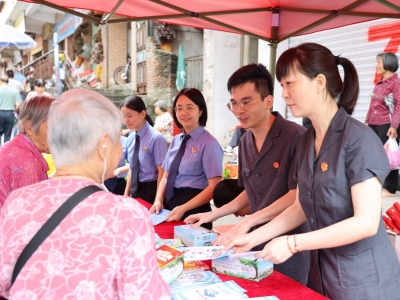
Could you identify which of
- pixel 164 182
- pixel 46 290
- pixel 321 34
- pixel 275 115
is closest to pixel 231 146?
pixel 321 34

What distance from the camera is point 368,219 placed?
1371 mm

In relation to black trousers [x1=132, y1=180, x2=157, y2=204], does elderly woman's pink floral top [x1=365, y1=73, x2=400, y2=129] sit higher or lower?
higher

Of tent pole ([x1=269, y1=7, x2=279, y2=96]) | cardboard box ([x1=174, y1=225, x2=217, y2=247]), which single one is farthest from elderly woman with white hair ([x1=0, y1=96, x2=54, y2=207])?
tent pole ([x1=269, y1=7, x2=279, y2=96])

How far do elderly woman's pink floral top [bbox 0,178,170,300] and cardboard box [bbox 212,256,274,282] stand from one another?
0.58 metres

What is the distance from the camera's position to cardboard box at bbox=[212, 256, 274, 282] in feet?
4.96

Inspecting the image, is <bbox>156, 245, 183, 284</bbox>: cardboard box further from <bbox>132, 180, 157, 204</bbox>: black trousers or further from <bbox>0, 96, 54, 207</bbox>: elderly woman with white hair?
<bbox>132, 180, 157, 204</bbox>: black trousers

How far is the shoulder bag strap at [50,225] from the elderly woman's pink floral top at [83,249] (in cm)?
1

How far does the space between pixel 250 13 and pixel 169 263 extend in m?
2.51

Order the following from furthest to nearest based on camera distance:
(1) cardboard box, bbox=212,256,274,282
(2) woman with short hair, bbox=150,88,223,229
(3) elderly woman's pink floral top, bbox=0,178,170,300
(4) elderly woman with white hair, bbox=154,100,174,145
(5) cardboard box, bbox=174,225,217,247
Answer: (4) elderly woman with white hair, bbox=154,100,174,145 < (2) woman with short hair, bbox=150,88,223,229 < (5) cardboard box, bbox=174,225,217,247 < (1) cardboard box, bbox=212,256,274,282 < (3) elderly woman's pink floral top, bbox=0,178,170,300

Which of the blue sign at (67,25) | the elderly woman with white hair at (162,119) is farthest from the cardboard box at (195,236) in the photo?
the blue sign at (67,25)

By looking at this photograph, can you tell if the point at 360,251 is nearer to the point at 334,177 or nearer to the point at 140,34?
the point at 334,177

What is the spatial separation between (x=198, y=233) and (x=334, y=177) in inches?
27.3

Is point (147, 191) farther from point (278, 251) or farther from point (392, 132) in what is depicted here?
point (392, 132)

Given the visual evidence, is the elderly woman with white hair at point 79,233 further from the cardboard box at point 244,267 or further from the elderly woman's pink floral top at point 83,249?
the cardboard box at point 244,267
